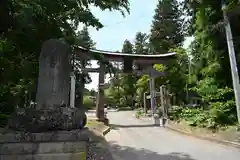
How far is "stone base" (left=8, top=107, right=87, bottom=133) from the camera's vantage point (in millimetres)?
3376

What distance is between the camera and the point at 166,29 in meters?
26.3

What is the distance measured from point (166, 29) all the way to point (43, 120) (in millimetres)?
24736

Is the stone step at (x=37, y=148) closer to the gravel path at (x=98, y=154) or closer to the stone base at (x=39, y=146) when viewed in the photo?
the stone base at (x=39, y=146)

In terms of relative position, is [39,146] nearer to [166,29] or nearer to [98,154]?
[98,154]

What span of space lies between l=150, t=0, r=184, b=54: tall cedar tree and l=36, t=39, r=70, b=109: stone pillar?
20.6 m

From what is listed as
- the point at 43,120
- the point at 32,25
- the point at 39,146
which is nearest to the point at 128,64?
the point at 32,25

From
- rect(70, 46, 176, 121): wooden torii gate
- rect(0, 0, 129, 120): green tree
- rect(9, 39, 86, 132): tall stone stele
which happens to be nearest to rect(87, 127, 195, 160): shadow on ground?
rect(9, 39, 86, 132): tall stone stele

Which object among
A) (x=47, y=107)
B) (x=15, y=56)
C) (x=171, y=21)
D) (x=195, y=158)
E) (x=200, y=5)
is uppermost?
(x=171, y=21)

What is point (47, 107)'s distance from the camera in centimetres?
371

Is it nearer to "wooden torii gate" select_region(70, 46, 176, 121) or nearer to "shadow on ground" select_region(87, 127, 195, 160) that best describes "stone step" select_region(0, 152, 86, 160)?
"shadow on ground" select_region(87, 127, 195, 160)

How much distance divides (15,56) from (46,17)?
1.41m

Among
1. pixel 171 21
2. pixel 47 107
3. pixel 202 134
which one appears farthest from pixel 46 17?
pixel 171 21

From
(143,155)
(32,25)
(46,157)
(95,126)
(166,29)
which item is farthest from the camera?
(166,29)

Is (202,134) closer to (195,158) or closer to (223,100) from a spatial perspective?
(223,100)
